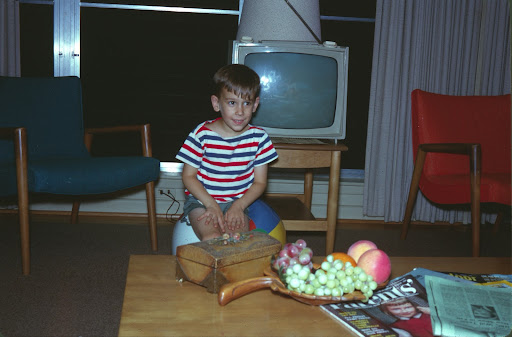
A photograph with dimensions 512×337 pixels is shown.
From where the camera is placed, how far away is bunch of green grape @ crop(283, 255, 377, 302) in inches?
44.1

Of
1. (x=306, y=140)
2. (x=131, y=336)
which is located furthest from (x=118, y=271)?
(x=131, y=336)

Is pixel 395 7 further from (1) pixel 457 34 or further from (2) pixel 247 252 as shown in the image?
(2) pixel 247 252

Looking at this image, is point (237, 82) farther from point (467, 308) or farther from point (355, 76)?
point (355, 76)

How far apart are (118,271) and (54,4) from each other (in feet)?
6.38

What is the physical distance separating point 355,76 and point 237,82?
5936 mm

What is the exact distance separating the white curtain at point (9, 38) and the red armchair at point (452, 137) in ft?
8.12

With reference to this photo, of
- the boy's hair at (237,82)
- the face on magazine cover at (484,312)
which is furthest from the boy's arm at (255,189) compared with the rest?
the face on magazine cover at (484,312)

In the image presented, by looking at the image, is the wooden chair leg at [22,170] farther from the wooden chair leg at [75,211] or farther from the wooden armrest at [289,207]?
the wooden armrest at [289,207]

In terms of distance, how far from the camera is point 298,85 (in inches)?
100

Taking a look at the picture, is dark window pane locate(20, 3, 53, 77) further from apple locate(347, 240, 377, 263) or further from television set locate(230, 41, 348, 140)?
apple locate(347, 240, 377, 263)

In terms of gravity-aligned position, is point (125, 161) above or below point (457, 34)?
below

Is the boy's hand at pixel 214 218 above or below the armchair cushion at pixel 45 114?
below

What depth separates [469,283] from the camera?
126 cm

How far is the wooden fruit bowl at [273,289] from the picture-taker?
1.12 metres
